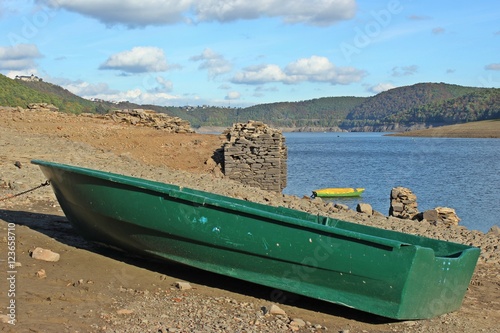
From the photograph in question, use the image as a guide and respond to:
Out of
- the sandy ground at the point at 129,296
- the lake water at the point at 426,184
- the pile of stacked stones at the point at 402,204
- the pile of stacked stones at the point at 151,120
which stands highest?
the pile of stacked stones at the point at 151,120

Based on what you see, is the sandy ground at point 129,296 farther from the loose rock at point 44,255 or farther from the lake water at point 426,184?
the lake water at point 426,184

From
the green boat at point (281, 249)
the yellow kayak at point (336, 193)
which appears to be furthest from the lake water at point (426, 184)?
the green boat at point (281, 249)

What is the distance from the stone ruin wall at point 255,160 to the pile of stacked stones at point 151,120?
17.8 feet

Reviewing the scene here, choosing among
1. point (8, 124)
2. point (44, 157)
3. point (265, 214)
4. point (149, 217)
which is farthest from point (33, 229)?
point (8, 124)

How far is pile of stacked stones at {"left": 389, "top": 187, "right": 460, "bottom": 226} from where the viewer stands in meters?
15.9

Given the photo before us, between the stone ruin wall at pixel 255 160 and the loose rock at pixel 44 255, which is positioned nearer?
the loose rock at pixel 44 255

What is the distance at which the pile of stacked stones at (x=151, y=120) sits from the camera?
24.5 m

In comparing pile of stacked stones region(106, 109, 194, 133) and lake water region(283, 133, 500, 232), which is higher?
pile of stacked stones region(106, 109, 194, 133)

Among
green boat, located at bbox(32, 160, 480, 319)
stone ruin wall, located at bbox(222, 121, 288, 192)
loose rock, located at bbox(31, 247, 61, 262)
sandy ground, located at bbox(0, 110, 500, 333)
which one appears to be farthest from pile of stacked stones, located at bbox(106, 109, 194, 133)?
green boat, located at bbox(32, 160, 480, 319)

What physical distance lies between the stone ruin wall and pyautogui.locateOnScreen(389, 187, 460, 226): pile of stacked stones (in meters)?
3.63

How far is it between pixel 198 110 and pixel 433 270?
159017 millimetres

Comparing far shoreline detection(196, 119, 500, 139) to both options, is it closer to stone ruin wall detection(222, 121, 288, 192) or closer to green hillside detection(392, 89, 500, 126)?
green hillside detection(392, 89, 500, 126)

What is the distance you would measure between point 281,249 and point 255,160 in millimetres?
13347

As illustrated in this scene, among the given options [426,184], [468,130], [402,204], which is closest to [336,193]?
[402,204]
